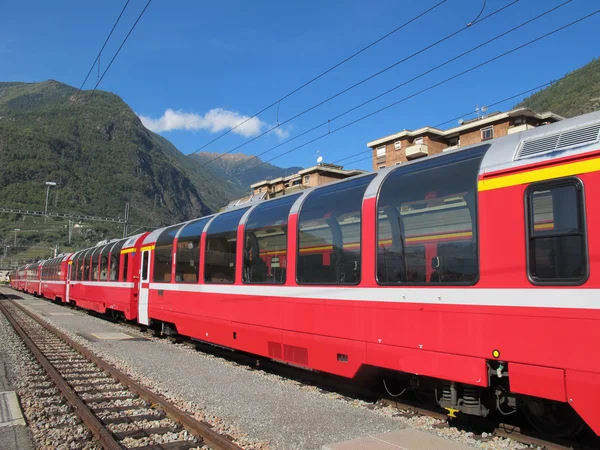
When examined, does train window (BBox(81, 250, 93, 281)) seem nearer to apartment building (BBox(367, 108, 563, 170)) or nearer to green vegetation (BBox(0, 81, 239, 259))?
apartment building (BBox(367, 108, 563, 170))

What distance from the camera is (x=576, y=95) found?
82312 mm

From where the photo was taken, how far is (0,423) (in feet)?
18.3

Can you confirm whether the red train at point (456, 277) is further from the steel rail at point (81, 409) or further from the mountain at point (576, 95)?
the mountain at point (576, 95)

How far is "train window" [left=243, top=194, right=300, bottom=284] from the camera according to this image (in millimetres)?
7750

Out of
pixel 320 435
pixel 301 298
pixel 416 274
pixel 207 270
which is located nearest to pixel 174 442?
pixel 320 435

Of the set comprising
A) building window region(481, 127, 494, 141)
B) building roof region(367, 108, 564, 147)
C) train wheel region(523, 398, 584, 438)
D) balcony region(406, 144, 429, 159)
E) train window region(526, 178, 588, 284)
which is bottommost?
train wheel region(523, 398, 584, 438)

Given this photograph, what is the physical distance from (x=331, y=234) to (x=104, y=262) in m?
14.7

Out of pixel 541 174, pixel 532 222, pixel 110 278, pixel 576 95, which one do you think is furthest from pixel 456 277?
pixel 576 95

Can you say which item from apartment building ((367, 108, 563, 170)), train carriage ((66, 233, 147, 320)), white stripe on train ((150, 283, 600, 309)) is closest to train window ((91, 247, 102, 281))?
train carriage ((66, 233, 147, 320))

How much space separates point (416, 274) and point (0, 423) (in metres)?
5.20

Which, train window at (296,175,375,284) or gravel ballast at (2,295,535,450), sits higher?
train window at (296,175,375,284)

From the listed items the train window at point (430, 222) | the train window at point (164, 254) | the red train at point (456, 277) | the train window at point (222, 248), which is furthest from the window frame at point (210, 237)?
the train window at point (430, 222)

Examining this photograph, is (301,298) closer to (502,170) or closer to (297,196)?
(297,196)

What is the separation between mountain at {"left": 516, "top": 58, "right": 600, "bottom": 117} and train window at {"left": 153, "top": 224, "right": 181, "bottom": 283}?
7529 cm
